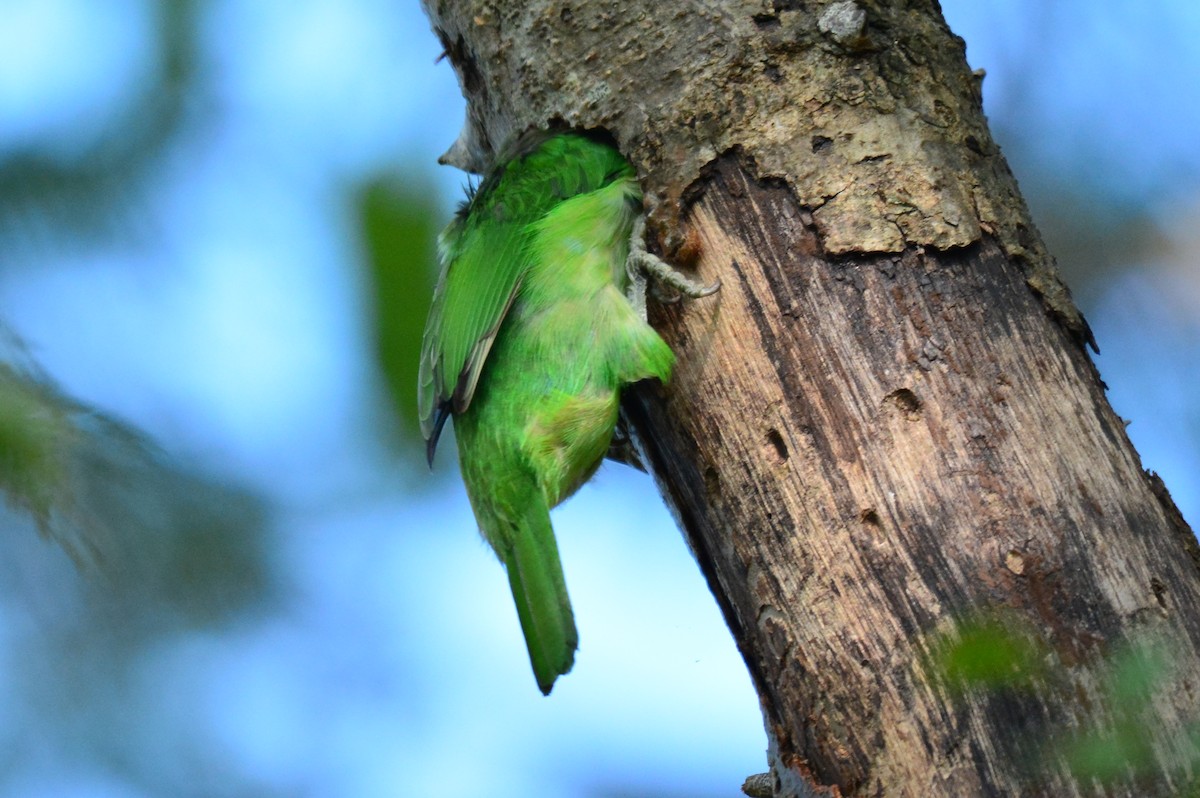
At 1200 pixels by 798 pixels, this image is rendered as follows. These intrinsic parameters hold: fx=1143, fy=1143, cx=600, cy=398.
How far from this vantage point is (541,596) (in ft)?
10.2

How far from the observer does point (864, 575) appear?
95.3 inches

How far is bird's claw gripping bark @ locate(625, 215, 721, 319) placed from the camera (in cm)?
295

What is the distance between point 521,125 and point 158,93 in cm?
168

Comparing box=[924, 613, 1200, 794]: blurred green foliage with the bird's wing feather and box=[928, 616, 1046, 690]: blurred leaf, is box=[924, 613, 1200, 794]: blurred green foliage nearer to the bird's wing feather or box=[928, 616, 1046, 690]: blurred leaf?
box=[928, 616, 1046, 690]: blurred leaf

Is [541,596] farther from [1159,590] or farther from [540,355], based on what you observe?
[1159,590]

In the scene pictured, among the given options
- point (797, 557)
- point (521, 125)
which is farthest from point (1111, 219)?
point (797, 557)

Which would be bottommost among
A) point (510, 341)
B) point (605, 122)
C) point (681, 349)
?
point (681, 349)

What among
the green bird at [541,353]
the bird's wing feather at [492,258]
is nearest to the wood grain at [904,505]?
the green bird at [541,353]

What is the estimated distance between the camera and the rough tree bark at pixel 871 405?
2268 mm

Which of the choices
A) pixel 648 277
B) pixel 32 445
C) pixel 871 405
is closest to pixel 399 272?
pixel 648 277

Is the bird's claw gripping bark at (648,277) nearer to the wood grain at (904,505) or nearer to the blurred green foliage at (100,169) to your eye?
the wood grain at (904,505)

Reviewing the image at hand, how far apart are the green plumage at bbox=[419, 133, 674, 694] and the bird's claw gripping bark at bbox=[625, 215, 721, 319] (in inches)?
2.5

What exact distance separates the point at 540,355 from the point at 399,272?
96 centimetres

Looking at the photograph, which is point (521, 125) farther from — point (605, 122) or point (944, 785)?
point (944, 785)
